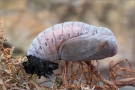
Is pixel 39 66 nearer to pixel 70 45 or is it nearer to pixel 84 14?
pixel 70 45

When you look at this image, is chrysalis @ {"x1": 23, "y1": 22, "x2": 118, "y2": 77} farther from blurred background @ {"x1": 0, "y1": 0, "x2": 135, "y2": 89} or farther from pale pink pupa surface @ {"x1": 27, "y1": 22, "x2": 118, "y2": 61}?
blurred background @ {"x1": 0, "y1": 0, "x2": 135, "y2": 89}

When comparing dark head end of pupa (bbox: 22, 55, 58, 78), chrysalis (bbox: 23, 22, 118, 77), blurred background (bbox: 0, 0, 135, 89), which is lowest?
dark head end of pupa (bbox: 22, 55, 58, 78)

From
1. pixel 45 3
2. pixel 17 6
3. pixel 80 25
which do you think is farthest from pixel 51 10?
pixel 80 25

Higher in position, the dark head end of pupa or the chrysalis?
the chrysalis

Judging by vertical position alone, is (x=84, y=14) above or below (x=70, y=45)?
above

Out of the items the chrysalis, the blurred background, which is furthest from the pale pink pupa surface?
the blurred background

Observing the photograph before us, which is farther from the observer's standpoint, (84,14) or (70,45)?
(84,14)

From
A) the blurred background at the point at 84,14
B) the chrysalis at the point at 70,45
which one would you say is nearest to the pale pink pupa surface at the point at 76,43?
the chrysalis at the point at 70,45

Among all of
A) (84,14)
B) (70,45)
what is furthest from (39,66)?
(84,14)
